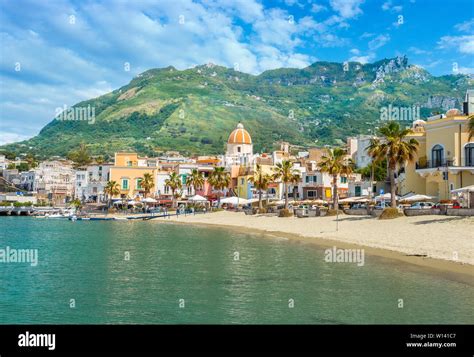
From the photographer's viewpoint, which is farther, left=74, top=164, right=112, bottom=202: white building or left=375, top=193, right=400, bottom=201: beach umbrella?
left=74, top=164, right=112, bottom=202: white building

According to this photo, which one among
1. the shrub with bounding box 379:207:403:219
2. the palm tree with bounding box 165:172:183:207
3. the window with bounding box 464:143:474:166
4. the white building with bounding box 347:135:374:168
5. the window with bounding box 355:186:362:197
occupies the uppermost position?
the white building with bounding box 347:135:374:168

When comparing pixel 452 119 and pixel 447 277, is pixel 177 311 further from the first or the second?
pixel 452 119

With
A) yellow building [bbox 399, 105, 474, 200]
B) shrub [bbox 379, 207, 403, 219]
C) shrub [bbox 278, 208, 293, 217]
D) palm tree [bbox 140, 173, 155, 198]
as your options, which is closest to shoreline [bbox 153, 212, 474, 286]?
shrub [bbox 379, 207, 403, 219]

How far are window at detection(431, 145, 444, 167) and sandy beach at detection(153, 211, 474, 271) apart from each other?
934cm

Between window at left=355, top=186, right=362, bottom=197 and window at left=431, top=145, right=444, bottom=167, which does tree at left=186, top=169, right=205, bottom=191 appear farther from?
window at left=431, top=145, right=444, bottom=167

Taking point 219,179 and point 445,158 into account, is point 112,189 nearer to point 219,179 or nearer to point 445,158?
point 219,179

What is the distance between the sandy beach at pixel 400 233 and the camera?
30.9 meters

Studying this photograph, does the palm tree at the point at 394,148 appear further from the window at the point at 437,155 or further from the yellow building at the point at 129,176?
the yellow building at the point at 129,176

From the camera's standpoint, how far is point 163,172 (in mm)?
114875

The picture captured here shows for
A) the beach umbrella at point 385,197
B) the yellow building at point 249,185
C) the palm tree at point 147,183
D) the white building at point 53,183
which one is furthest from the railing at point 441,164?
the white building at point 53,183

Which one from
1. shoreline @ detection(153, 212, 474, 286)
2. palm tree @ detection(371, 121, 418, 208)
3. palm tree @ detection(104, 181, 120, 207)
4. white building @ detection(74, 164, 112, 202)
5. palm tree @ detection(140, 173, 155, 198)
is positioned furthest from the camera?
white building @ detection(74, 164, 112, 202)

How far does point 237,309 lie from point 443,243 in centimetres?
1857

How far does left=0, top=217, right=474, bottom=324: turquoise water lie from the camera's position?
18.1 metres
